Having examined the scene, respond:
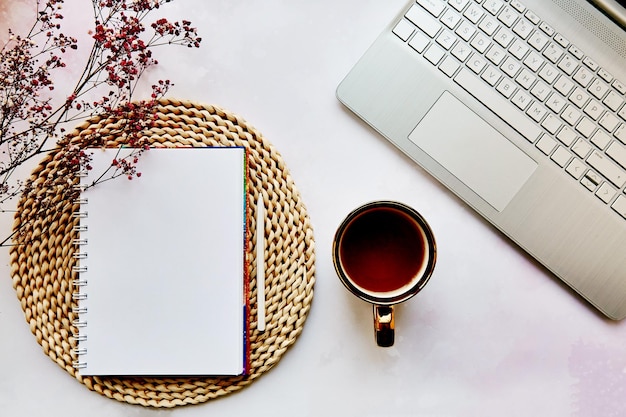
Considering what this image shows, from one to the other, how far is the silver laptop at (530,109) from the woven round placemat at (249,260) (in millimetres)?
180

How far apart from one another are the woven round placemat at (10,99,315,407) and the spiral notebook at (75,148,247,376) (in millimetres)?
20

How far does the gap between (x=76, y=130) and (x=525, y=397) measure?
2.15 ft

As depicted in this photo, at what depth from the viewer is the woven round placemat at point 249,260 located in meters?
0.74

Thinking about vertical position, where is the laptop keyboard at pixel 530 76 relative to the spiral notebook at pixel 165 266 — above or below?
above

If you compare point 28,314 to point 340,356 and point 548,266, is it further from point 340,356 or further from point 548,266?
Result: point 548,266

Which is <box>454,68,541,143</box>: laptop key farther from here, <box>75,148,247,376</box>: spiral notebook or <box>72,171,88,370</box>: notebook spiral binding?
<box>72,171,88,370</box>: notebook spiral binding

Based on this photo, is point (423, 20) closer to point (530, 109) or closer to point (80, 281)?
→ point (530, 109)

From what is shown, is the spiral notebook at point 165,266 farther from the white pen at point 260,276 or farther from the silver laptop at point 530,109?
the silver laptop at point 530,109

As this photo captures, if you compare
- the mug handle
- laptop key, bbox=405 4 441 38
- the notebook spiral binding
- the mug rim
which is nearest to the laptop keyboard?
laptop key, bbox=405 4 441 38

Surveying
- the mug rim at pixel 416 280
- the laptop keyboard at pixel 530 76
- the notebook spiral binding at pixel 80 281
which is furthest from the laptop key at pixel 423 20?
the notebook spiral binding at pixel 80 281

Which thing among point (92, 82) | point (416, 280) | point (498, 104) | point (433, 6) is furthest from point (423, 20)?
point (92, 82)

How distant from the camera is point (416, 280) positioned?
0.69 metres

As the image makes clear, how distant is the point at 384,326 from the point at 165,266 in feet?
0.89

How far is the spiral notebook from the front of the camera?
727mm
